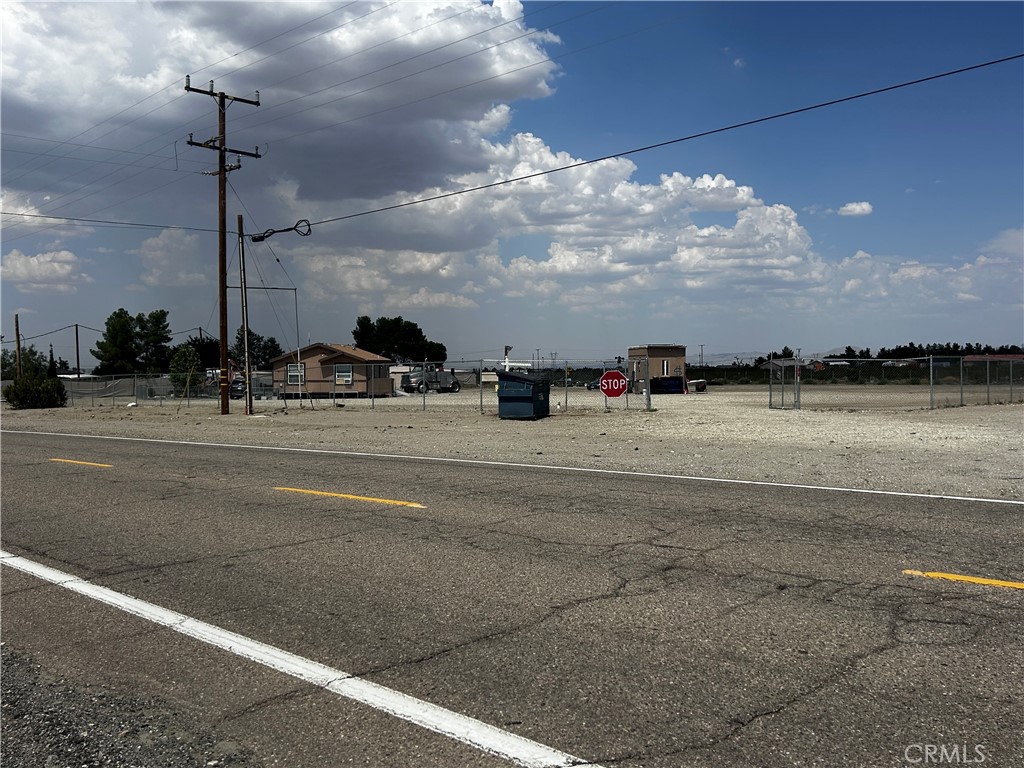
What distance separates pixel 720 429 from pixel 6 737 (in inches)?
757

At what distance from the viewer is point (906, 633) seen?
4840 millimetres

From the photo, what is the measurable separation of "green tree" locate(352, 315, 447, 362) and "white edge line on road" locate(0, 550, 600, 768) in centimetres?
14837

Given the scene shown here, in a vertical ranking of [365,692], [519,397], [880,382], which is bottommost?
[365,692]

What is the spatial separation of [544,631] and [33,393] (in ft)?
171

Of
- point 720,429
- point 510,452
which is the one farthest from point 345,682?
point 720,429

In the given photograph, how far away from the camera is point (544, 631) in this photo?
197 inches

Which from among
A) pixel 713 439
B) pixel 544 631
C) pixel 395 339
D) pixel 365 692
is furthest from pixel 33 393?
pixel 395 339

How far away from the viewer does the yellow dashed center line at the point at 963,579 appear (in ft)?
18.9

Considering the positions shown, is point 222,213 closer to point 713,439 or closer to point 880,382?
point 713,439

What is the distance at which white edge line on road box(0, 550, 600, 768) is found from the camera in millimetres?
3484

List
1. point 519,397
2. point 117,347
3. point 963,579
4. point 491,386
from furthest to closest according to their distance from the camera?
point 117,347, point 491,386, point 519,397, point 963,579

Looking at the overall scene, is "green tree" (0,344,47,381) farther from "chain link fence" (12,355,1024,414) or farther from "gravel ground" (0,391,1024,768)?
"gravel ground" (0,391,1024,768)

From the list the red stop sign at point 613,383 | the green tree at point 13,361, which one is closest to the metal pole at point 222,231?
the red stop sign at point 613,383

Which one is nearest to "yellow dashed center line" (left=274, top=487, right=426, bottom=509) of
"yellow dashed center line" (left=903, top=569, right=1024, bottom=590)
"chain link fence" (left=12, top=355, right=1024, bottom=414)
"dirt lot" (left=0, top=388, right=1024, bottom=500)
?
"dirt lot" (left=0, top=388, right=1024, bottom=500)
